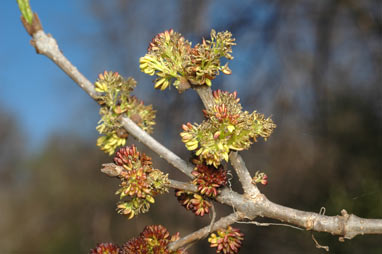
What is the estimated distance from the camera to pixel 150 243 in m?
0.65

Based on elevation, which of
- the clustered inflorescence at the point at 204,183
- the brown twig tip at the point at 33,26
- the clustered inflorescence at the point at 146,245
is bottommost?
the clustered inflorescence at the point at 146,245

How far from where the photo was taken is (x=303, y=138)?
8.45 feet

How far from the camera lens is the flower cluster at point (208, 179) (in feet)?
2.04

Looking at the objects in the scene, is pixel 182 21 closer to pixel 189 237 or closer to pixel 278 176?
pixel 278 176

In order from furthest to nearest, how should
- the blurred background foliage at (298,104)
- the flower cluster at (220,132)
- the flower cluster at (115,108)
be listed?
the blurred background foliage at (298,104)
the flower cluster at (115,108)
the flower cluster at (220,132)

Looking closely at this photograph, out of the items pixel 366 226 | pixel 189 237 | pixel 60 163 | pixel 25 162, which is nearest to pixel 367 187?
pixel 366 226

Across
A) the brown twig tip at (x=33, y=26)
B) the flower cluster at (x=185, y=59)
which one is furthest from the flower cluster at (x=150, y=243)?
the brown twig tip at (x=33, y=26)

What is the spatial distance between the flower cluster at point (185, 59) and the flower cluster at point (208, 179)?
0.46 ft

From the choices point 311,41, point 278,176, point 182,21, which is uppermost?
point 311,41

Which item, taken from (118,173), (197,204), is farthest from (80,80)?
(197,204)

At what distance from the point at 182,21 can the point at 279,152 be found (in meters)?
1.20

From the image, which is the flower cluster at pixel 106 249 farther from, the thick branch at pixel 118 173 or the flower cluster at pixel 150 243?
the thick branch at pixel 118 173

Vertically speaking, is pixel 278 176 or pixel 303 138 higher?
pixel 303 138

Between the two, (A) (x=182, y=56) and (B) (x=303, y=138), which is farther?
(B) (x=303, y=138)
